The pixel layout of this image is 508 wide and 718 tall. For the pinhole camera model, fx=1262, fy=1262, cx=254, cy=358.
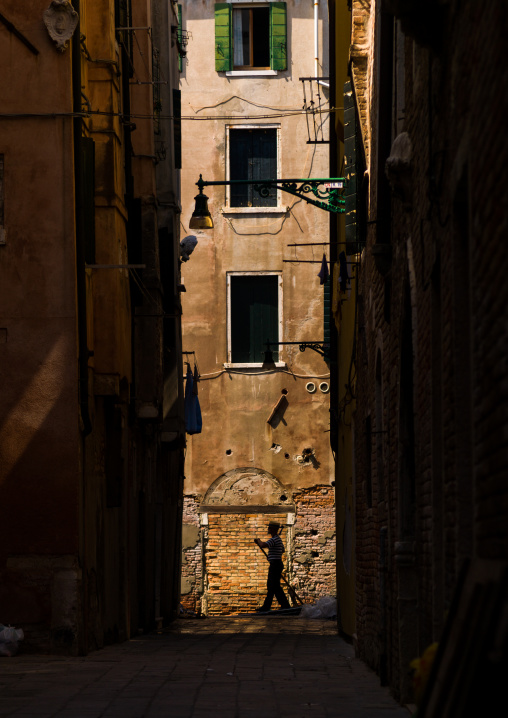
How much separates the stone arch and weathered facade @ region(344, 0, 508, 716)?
616 inches

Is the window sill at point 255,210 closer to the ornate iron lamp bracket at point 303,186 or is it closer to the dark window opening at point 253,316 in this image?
the dark window opening at point 253,316

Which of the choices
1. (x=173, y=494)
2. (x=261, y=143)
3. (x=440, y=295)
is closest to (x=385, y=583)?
(x=440, y=295)

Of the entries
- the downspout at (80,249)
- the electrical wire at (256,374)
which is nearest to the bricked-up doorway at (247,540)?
the electrical wire at (256,374)

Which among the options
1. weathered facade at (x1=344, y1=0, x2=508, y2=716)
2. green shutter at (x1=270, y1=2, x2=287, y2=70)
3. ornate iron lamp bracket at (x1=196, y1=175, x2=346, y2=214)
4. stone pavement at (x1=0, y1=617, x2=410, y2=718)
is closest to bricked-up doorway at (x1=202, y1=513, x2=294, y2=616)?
green shutter at (x1=270, y1=2, x2=287, y2=70)

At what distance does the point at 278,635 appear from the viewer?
57.6 ft

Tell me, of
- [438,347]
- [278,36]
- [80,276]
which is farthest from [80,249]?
[278,36]

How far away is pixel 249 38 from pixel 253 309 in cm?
662

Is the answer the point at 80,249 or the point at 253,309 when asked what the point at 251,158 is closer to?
the point at 253,309

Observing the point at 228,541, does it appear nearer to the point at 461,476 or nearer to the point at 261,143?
the point at 261,143

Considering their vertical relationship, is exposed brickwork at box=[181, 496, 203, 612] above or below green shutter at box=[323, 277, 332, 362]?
below

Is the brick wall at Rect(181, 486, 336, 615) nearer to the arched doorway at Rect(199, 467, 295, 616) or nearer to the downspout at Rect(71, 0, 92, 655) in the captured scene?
the arched doorway at Rect(199, 467, 295, 616)

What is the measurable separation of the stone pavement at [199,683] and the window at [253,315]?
13.7 metres

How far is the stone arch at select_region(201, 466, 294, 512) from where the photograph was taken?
2880 cm

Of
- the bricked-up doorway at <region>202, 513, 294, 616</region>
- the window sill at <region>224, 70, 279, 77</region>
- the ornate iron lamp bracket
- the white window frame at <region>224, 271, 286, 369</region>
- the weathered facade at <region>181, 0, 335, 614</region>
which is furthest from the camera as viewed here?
the window sill at <region>224, 70, 279, 77</region>
